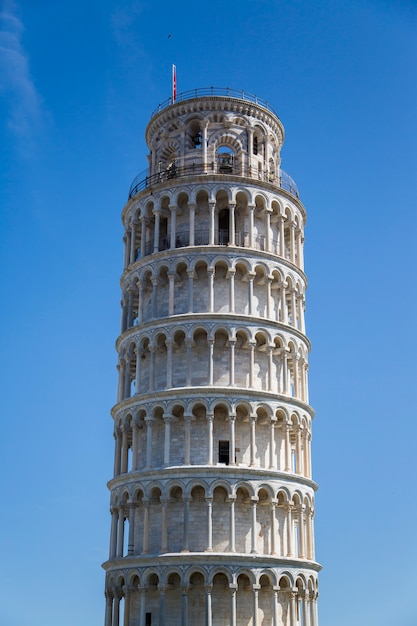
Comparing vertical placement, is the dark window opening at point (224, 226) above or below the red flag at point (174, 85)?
below

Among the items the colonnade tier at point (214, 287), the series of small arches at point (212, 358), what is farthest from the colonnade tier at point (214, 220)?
the series of small arches at point (212, 358)

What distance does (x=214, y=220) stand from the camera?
4978 centimetres

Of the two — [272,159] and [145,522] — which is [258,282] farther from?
[145,522]

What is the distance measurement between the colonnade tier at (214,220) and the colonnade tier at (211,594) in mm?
17970

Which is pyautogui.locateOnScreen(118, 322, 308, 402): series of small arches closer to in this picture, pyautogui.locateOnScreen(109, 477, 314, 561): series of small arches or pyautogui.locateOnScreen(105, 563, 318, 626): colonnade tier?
pyautogui.locateOnScreen(109, 477, 314, 561): series of small arches

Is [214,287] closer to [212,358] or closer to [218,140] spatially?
[212,358]

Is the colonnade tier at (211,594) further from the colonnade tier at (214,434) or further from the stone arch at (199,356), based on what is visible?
the stone arch at (199,356)

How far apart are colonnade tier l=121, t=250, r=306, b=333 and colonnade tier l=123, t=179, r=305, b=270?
3.06 feet

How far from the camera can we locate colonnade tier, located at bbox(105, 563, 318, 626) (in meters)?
42.3

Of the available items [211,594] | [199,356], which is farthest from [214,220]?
[211,594]

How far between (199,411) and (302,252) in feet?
45.6

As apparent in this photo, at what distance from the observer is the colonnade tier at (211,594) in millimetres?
42312

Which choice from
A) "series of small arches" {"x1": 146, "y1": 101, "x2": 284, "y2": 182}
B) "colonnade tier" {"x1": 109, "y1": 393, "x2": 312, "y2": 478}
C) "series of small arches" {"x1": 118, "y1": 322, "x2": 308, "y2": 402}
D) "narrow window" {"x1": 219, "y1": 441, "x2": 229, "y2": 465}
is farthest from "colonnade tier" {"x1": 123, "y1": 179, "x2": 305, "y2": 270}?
"narrow window" {"x1": 219, "y1": 441, "x2": 229, "y2": 465}

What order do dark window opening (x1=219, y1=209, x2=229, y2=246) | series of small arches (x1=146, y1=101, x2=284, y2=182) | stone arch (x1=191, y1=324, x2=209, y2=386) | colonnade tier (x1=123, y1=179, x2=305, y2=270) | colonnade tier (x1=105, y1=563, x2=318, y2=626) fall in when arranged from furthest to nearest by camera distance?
series of small arches (x1=146, y1=101, x2=284, y2=182)
dark window opening (x1=219, y1=209, x2=229, y2=246)
colonnade tier (x1=123, y1=179, x2=305, y2=270)
stone arch (x1=191, y1=324, x2=209, y2=386)
colonnade tier (x1=105, y1=563, x2=318, y2=626)
